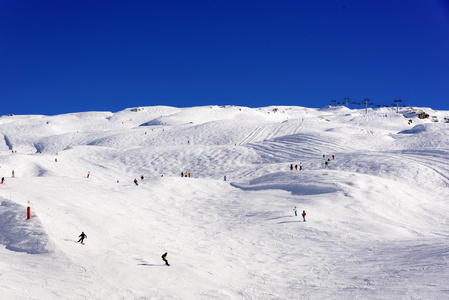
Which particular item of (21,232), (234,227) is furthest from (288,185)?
(21,232)

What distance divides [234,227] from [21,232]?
11.9 m

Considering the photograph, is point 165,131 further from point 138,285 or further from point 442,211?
point 138,285

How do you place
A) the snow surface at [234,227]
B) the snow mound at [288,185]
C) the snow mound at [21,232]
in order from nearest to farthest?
1. the snow surface at [234,227]
2. the snow mound at [21,232]
3. the snow mound at [288,185]

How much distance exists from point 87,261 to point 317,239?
40.3 ft

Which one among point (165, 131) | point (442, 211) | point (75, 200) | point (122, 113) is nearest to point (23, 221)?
point (75, 200)

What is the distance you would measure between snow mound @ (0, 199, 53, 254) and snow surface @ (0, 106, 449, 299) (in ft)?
0.20

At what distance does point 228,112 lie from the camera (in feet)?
334

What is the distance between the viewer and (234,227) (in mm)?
21438

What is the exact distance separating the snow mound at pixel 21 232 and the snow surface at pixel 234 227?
0.20 feet

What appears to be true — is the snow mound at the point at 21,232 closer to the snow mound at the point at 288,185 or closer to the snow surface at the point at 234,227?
the snow surface at the point at 234,227

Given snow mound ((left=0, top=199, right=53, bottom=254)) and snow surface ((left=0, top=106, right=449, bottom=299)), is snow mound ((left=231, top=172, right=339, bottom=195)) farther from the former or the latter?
snow mound ((left=0, top=199, right=53, bottom=254))

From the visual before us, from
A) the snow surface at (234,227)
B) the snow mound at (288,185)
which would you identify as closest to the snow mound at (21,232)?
the snow surface at (234,227)

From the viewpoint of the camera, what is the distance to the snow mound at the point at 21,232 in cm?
1384

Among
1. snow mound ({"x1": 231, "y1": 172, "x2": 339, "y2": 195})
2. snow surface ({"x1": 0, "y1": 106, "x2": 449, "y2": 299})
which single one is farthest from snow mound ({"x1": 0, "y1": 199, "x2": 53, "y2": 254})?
snow mound ({"x1": 231, "y1": 172, "x2": 339, "y2": 195})
